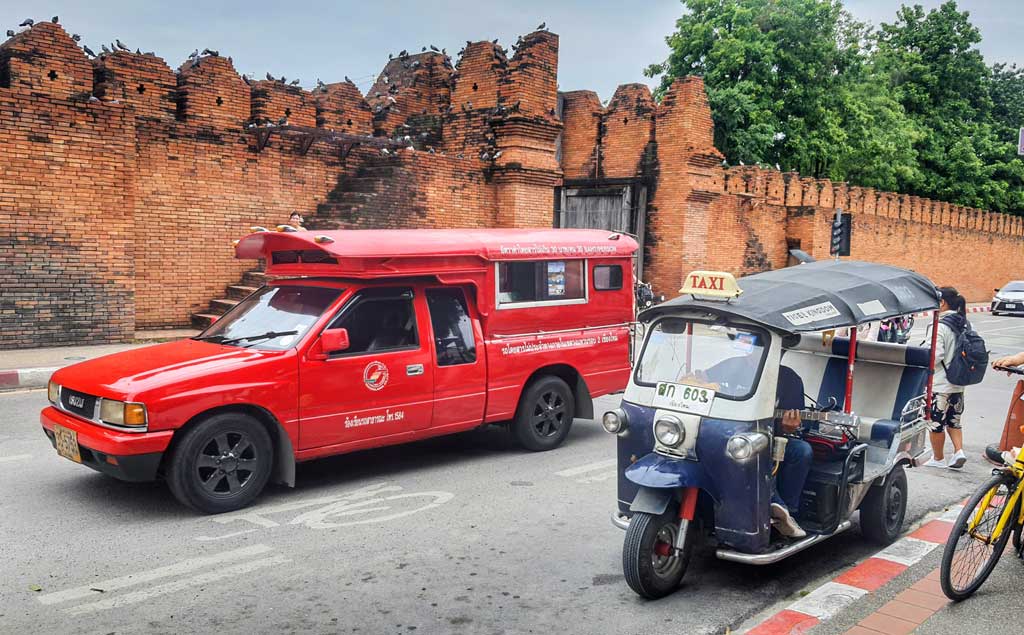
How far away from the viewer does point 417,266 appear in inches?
297

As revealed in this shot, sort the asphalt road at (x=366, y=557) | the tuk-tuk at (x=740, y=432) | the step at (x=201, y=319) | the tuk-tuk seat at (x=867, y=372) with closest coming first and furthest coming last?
the asphalt road at (x=366, y=557)
the tuk-tuk at (x=740, y=432)
the tuk-tuk seat at (x=867, y=372)
the step at (x=201, y=319)

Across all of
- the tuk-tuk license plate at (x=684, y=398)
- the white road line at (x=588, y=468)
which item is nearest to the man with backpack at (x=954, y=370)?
the white road line at (x=588, y=468)

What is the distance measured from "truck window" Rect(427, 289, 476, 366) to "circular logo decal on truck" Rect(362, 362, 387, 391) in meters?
0.60

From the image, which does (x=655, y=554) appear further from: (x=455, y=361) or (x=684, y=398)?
(x=455, y=361)

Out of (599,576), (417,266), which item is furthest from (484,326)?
(599,576)

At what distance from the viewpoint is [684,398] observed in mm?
5258

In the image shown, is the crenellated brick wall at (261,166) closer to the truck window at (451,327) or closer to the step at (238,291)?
the step at (238,291)

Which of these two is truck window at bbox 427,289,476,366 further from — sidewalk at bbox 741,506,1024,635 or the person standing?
→ the person standing

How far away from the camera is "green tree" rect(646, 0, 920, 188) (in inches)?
1220

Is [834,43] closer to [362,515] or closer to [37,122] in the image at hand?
[37,122]

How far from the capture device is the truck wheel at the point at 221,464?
6.17 metres

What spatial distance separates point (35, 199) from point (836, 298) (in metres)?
11.8

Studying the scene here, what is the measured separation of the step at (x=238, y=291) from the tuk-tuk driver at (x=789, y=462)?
11563mm

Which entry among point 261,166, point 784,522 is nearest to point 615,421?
point 784,522
